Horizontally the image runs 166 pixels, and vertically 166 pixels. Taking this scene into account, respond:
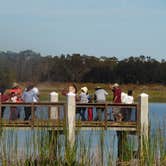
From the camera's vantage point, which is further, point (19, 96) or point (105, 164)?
point (19, 96)

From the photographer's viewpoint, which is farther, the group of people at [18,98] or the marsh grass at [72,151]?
the group of people at [18,98]

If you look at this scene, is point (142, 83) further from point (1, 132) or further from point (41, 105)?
point (1, 132)

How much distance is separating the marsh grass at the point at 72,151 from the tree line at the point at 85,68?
156 feet

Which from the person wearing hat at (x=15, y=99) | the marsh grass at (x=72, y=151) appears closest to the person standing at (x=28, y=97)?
the person wearing hat at (x=15, y=99)

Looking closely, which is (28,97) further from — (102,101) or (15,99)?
(102,101)

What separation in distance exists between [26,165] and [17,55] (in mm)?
54418

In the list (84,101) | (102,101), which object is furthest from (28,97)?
(102,101)

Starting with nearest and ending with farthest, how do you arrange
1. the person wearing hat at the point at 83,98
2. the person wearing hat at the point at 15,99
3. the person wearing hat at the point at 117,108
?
1. the person wearing hat at the point at 15,99
2. the person wearing hat at the point at 117,108
3. the person wearing hat at the point at 83,98

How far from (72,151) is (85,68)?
6619 cm

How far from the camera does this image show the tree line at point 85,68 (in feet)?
219

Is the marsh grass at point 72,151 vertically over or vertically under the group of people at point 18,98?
under

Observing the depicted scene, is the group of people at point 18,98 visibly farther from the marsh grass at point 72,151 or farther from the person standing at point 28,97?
the marsh grass at point 72,151

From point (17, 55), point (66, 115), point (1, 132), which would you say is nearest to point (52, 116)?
point (66, 115)

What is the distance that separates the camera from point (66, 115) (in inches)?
850
